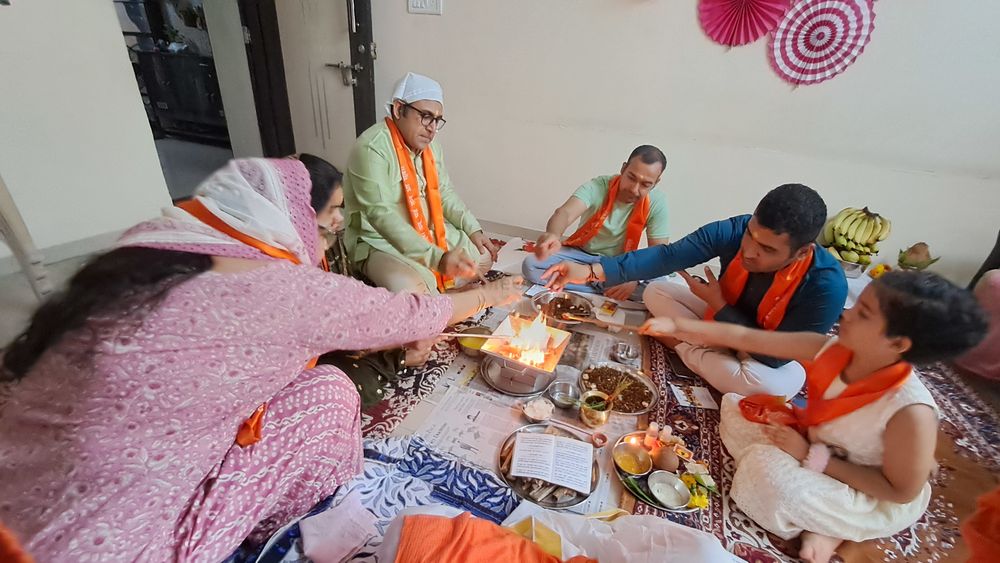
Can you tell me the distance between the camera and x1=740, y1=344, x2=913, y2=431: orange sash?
1.55 meters

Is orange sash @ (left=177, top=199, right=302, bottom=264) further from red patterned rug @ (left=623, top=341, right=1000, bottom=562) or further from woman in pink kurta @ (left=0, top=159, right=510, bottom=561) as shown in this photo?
red patterned rug @ (left=623, top=341, right=1000, bottom=562)

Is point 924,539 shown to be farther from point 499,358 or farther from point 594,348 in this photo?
point 499,358

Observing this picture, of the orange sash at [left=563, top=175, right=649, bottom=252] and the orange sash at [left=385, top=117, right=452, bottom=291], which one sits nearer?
the orange sash at [left=385, top=117, right=452, bottom=291]

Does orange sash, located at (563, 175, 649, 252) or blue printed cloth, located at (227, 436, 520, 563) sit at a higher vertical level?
orange sash, located at (563, 175, 649, 252)

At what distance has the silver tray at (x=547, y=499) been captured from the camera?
5.63ft

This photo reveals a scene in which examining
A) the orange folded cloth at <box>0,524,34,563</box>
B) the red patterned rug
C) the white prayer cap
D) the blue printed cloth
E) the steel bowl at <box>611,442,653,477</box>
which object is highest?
the white prayer cap

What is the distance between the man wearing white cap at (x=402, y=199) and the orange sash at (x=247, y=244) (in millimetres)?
1414

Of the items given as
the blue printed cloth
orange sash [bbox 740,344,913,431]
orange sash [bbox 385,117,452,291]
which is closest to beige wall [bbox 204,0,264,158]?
orange sash [bbox 385,117,452,291]

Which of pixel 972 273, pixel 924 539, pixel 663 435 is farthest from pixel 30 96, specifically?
pixel 972 273

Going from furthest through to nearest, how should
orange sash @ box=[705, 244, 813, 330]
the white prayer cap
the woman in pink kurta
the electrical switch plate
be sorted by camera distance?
the electrical switch plate
the white prayer cap
orange sash @ box=[705, 244, 813, 330]
the woman in pink kurta

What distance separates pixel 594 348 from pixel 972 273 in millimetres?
3547

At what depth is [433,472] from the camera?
1.84 metres

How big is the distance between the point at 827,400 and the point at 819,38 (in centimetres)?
308

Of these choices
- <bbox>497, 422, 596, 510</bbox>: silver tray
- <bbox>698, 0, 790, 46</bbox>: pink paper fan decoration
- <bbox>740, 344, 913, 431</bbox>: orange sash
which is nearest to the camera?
<bbox>740, 344, 913, 431</bbox>: orange sash
